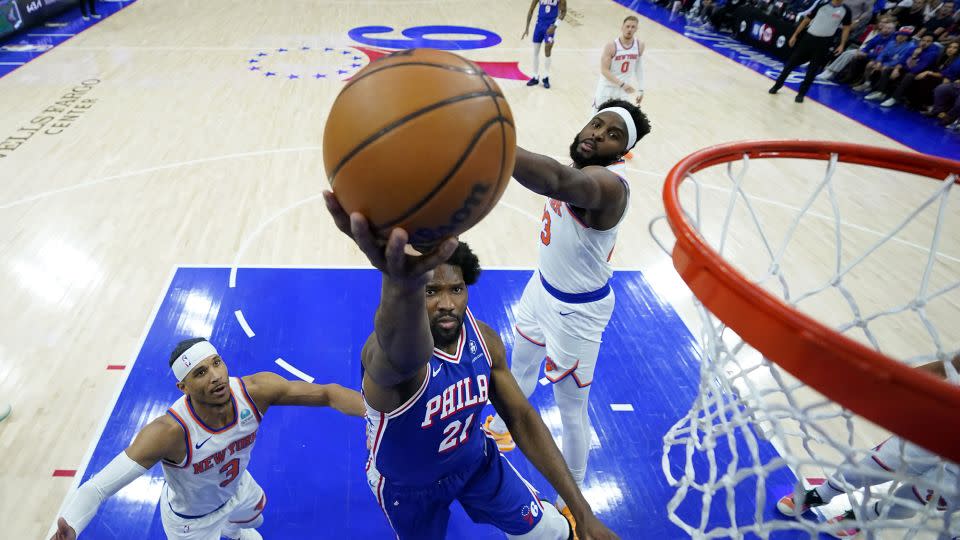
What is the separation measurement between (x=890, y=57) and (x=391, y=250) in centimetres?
1290

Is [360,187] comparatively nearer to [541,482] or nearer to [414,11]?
[541,482]

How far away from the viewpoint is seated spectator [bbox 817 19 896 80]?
1066cm

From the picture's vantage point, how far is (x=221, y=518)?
2.59 m

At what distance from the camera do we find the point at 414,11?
14742 mm

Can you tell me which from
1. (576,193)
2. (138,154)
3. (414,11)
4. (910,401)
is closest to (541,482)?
(576,193)

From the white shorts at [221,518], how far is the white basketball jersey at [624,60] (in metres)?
6.18

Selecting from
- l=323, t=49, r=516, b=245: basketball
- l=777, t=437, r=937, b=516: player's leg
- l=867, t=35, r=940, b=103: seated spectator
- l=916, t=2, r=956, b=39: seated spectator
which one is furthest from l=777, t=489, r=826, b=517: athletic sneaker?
l=916, t=2, r=956, b=39: seated spectator

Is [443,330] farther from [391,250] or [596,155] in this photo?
[596,155]

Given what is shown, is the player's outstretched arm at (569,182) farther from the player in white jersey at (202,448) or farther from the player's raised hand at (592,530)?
the player in white jersey at (202,448)

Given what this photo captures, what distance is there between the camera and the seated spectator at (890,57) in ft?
33.4

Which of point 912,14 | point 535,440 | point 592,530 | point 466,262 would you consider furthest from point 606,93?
point 912,14

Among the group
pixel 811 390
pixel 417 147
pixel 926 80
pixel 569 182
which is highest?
pixel 417 147

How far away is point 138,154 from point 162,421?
18.7 feet

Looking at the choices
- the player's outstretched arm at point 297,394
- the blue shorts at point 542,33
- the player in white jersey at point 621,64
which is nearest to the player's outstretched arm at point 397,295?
the player's outstretched arm at point 297,394
